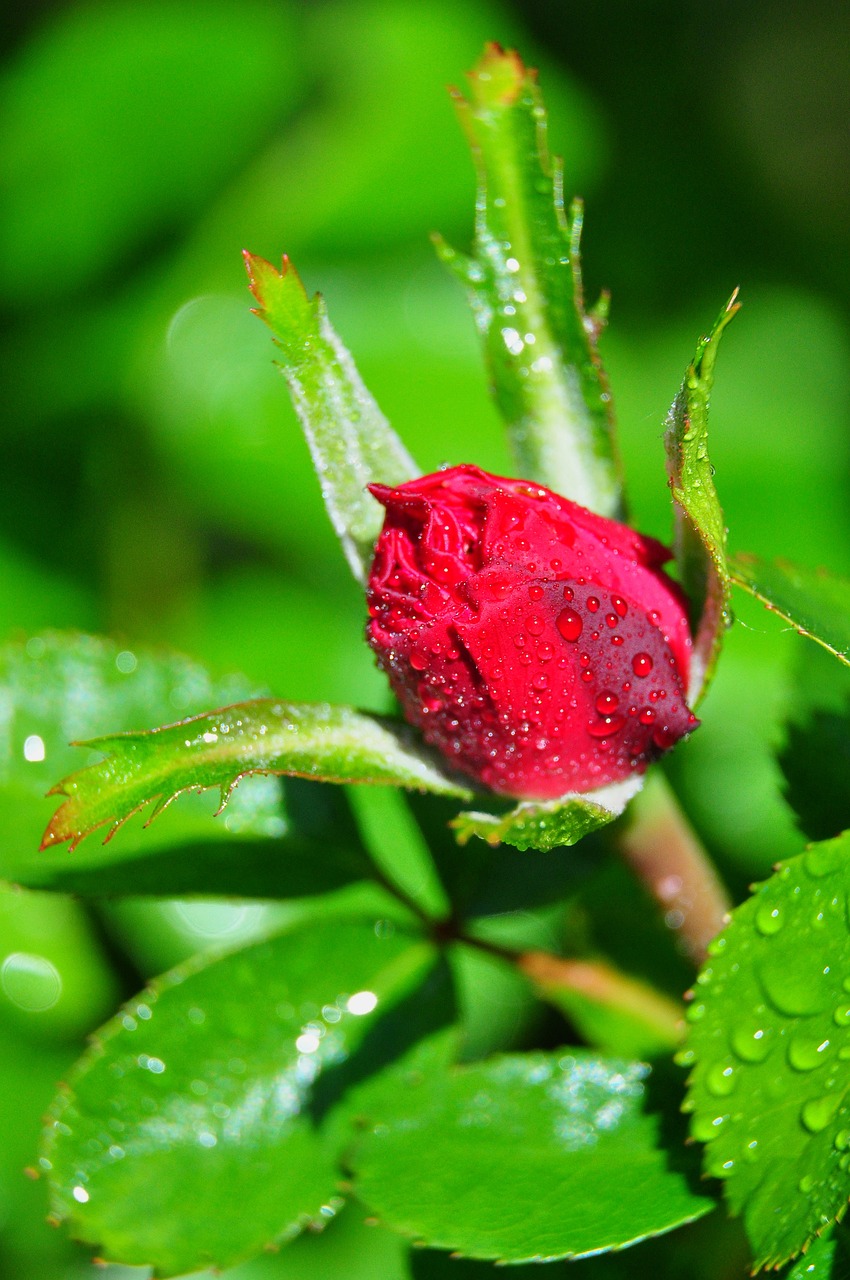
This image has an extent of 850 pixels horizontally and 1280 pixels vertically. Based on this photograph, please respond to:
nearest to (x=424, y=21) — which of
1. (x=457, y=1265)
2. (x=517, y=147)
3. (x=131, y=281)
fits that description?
(x=131, y=281)

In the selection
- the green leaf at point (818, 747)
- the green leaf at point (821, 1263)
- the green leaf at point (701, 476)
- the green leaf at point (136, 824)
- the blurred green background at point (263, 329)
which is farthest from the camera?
the blurred green background at point (263, 329)

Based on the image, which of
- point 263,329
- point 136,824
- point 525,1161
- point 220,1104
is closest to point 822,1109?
point 525,1161

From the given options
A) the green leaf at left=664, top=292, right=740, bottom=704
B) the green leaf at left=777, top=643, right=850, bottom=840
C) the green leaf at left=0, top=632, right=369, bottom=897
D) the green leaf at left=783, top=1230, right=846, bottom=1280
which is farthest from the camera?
the green leaf at left=0, top=632, right=369, bottom=897

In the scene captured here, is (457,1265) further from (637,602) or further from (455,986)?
(637,602)

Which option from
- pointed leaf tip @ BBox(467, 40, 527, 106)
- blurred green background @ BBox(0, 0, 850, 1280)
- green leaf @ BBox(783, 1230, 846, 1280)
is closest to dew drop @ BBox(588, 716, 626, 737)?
green leaf @ BBox(783, 1230, 846, 1280)

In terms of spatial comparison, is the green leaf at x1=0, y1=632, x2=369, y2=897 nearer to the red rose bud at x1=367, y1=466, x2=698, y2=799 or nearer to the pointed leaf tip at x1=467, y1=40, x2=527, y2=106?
the red rose bud at x1=367, y1=466, x2=698, y2=799

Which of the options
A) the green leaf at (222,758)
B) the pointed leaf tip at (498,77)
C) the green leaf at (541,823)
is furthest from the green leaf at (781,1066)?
the pointed leaf tip at (498,77)

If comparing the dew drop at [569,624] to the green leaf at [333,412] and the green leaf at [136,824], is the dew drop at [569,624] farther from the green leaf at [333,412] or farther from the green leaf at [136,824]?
the green leaf at [136,824]
